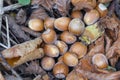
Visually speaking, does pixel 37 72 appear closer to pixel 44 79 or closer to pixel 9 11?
pixel 44 79

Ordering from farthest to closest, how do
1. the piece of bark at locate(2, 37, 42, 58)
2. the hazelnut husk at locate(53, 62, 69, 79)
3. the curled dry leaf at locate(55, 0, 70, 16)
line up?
1. the curled dry leaf at locate(55, 0, 70, 16)
2. the hazelnut husk at locate(53, 62, 69, 79)
3. the piece of bark at locate(2, 37, 42, 58)

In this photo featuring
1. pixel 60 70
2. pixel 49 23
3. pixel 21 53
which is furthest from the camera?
pixel 49 23

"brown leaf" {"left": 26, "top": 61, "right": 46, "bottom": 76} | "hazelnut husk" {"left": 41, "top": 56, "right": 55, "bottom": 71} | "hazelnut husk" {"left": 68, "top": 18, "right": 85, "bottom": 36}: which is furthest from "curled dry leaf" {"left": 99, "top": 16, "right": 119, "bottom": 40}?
"brown leaf" {"left": 26, "top": 61, "right": 46, "bottom": 76}

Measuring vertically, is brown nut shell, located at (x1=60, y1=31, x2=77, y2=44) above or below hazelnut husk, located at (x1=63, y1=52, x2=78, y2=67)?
above

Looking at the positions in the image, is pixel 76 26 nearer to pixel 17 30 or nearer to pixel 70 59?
pixel 70 59

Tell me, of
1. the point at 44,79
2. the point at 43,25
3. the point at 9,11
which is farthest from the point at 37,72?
the point at 9,11

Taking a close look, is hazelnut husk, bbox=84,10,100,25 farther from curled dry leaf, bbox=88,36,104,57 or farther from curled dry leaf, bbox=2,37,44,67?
curled dry leaf, bbox=2,37,44,67

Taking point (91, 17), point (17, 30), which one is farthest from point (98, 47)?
point (17, 30)
